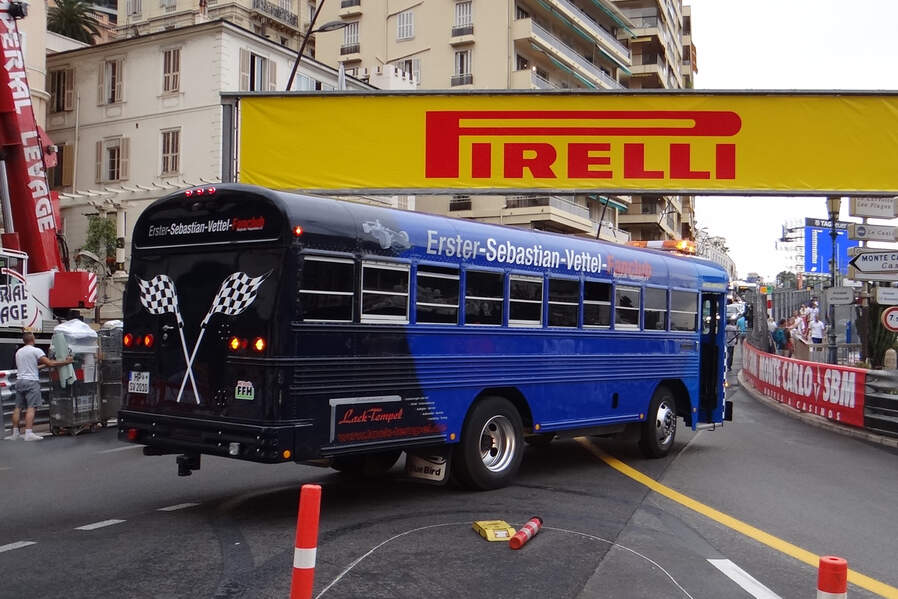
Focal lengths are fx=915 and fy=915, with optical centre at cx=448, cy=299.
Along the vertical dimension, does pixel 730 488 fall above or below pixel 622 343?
below

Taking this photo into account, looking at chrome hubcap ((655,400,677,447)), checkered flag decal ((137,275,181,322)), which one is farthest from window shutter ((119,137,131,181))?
checkered flag decal ((137,275,181,322))

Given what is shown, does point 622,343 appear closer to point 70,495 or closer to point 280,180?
point 280,180

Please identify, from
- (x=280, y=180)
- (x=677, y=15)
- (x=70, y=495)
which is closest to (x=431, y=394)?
(x=70, y=495)

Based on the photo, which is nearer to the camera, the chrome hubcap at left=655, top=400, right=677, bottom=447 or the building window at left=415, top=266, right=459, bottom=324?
the building window at left=415, top=266, right=459, bottom=324

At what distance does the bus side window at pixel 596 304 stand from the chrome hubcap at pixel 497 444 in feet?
6.16

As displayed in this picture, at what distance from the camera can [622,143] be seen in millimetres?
12547

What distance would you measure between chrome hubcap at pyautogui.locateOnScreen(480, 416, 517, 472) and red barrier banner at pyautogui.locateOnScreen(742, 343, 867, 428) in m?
9.03

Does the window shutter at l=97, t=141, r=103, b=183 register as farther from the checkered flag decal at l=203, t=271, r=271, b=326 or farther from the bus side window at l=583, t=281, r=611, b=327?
the checkered flag decal at l=203, t=271, r=271, b=326

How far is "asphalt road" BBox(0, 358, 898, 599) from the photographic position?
6.39 metres

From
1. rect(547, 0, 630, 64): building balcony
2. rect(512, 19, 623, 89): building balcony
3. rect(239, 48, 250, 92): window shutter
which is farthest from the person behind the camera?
rect(547, 0, 630, 64): building balcony

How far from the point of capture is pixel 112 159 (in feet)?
129

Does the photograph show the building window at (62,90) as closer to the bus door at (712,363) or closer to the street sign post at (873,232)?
the street sign post at (873,232)

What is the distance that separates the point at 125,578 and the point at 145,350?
2.92 m

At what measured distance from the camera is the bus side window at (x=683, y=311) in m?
13.1
